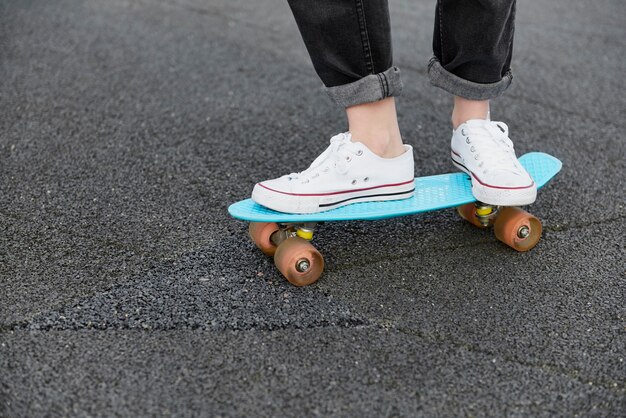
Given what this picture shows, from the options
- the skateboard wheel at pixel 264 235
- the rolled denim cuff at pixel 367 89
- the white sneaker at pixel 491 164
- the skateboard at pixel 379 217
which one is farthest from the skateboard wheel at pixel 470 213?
the skateboard wheel at pixel 264 235

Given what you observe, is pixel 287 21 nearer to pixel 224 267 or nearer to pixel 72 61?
pixel 72 61

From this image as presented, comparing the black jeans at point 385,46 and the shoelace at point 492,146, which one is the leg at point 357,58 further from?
the shoelace at point 492,146

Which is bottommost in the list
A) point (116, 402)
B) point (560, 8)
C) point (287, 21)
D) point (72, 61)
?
point (560, 8)

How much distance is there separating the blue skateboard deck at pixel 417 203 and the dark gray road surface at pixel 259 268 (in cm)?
13

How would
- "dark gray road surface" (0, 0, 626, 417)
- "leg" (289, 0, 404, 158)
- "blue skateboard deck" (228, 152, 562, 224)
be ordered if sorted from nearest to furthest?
"dark gray road surface" (0, 0, 626, 417) → "leg" (289, 0, 404, 158) → "blue skateboard deck" (228, 152, 562, 224)

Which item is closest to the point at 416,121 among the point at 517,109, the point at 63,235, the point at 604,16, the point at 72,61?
the point at 517,109

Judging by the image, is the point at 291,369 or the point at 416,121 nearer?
the point at 291,369

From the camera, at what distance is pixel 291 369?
1.44 metres

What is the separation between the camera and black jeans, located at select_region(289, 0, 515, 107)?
163 centimetres

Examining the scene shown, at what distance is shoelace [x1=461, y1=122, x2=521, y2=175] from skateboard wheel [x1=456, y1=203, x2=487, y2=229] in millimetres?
164

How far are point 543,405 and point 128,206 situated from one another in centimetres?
127

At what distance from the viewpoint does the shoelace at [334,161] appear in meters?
1.77

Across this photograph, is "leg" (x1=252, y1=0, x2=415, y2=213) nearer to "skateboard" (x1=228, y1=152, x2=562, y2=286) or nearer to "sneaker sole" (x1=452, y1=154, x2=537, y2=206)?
"skateboard" (x1=228, y1=152, x2=562, y2=286)

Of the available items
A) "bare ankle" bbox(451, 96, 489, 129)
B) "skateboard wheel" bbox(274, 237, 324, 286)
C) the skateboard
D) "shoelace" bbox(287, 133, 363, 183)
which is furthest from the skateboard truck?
"skateboard wheel" bbox(274, 237, 324, 286)
